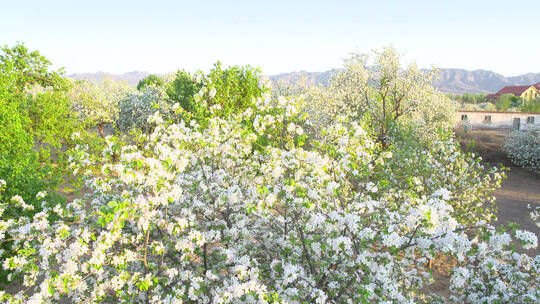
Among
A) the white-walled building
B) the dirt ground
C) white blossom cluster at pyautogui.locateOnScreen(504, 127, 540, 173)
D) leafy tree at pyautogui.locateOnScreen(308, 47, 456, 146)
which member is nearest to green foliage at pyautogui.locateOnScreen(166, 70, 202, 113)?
leafy tree at pyautogui.locateOnScreen(308, 47, 456, 146)

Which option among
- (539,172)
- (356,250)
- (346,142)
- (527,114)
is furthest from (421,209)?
(527,114)

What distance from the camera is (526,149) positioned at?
32.3 meters

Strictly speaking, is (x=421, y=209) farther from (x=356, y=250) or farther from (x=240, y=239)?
(x=240, y=239)

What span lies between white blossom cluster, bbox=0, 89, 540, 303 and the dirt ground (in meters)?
8.91

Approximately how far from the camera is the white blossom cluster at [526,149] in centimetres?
3128

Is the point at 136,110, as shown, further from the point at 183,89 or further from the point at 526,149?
the point at 526,149

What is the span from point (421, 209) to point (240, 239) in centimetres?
452

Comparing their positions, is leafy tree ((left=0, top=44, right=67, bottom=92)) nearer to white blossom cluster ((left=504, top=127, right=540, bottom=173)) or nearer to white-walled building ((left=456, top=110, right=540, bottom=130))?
white blossom cluster ((left=504, top=127, right=540, bottom=173))

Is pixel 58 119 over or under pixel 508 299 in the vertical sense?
over

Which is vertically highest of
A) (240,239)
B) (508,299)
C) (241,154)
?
(241,154)

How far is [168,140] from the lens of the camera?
7824 millimetres

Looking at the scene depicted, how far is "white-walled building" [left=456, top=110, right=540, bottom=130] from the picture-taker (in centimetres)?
4653

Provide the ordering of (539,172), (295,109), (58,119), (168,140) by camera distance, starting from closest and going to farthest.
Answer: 1. (168,140)
2. (295,109)
3. (58,119)
4. (539,172)

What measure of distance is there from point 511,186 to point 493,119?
1077 inches
